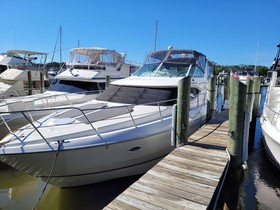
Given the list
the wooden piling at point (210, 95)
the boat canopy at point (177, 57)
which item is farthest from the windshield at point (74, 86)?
the wooden piling at point (210, 95)

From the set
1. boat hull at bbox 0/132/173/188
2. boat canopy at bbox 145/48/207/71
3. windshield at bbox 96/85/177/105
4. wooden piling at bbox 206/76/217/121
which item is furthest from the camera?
boat canopy at bbox 145/48/207/71

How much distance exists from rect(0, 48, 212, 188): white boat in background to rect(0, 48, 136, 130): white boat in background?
3.62m

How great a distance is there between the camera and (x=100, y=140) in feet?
16.4

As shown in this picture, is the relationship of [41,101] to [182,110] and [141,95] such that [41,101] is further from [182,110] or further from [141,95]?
[182,110]

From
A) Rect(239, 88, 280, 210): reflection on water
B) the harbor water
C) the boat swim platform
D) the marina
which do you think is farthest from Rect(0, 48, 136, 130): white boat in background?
Rect(239, 88, 280, 210): reflection on water

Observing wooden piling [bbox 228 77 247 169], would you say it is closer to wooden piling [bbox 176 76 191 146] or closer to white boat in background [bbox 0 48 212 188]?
wooden piling [bbox 176 76 191 146]

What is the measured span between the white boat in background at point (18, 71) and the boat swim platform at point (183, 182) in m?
10.8

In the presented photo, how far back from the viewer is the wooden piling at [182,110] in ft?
18.1

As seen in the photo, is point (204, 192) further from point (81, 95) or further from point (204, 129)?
point (81, 95)

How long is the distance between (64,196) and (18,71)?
1146 centimetres

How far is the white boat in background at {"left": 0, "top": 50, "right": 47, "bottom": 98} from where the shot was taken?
47.5ft

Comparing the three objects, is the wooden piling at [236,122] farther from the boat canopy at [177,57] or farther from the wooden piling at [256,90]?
the wooden piling at [256,90]

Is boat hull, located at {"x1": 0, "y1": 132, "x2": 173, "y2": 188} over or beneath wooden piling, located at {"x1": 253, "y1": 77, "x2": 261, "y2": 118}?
beneath

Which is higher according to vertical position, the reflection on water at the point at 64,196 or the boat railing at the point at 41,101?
the boat railing at the point at 41,101
